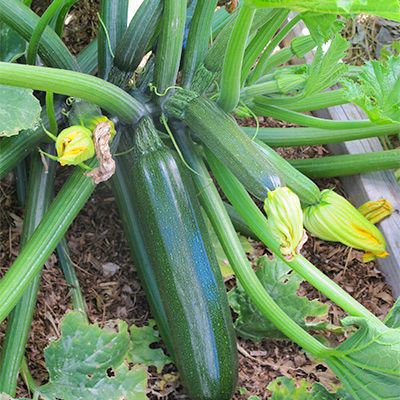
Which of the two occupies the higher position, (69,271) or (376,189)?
(376,189)

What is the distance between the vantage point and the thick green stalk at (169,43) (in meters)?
1.80

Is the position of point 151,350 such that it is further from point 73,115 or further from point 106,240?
point 73,115

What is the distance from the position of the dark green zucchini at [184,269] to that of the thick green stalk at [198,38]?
176 millimetres

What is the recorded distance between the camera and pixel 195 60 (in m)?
1.94

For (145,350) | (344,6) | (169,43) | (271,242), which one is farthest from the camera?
(145,350)

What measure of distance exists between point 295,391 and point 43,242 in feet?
2.33

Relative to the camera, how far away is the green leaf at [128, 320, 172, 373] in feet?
6.69

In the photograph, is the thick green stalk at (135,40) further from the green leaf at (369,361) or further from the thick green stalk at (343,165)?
the green leaf at (369,361)

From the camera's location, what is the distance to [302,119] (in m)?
1.96

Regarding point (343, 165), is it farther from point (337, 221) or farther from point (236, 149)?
point (236, 149)

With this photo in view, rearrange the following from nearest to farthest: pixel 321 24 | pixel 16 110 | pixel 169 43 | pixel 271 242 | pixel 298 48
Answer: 1. pixel 321 24
2. pixel 16 110
3. pixel 271 242
4. pixel 169 43
5. pixel 298 48

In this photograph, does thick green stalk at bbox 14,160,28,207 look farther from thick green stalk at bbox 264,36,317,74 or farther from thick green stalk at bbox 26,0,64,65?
thick green stalk at bbox 264,36,317,74

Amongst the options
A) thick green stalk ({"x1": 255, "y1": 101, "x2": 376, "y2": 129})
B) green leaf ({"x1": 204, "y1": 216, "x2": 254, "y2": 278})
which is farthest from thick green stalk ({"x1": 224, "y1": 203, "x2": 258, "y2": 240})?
thick green stalk ({"x1": 255, "y1": 101, "x2": 376, "y2": 129})

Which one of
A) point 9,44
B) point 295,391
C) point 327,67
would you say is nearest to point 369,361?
point 295,391
